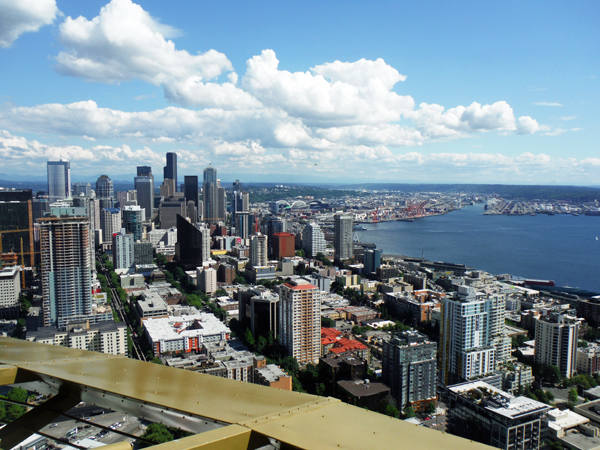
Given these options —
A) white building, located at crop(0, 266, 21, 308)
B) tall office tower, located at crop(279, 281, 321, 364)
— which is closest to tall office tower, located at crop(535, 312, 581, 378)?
tall office tower, located at crop(279, 281, 321, 364)

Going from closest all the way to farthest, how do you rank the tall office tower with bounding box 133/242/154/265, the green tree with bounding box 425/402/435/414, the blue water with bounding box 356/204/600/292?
the green tree with bounding box 425/402/435/414, the tall office tower with bounding box 133/242/154/265, the blue water with bounding box 356/204/600/292

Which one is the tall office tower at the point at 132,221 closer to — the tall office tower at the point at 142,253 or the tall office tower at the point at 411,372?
the tall office tower at the point at 142,253

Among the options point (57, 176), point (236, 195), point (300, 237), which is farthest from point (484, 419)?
point (57, 176)

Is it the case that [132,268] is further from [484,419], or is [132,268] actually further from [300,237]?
[484,419]

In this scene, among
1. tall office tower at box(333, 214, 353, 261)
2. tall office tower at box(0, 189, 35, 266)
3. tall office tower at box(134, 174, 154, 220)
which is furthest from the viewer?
tall office tower at box(134, 174, 154, 220)

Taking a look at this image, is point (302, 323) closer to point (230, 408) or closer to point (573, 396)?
point (573, 396)

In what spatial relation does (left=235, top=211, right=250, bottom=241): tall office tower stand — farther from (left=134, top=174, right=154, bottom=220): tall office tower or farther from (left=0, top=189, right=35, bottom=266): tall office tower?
(left=134, top=174, right=154, bottom=220): tall office tower

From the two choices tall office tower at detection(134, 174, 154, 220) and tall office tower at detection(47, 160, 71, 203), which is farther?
tall office tower at detection(47, 160, 71, 203)

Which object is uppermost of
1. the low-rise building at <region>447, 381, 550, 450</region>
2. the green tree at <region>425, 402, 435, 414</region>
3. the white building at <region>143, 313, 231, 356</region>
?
the low-rise building at <region>447, 381, 550, 450</region>

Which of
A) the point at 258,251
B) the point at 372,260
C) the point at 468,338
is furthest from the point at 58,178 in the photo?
the point at 468,338
